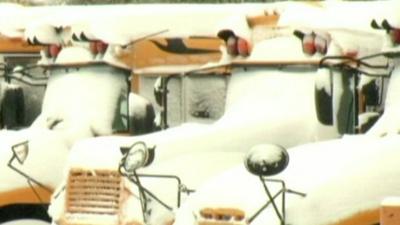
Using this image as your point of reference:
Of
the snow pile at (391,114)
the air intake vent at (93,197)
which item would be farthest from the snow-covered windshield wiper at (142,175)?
the snow pile at (391,114)

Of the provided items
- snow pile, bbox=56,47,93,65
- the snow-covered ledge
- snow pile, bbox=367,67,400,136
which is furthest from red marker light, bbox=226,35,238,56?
the snow-covered ledge

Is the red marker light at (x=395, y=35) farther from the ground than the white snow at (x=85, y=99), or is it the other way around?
the red marker light at (x=395, y=35)

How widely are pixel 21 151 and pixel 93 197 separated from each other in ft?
5.66

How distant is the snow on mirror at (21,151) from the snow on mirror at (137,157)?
8.07 feet

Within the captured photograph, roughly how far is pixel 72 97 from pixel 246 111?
8.23ft

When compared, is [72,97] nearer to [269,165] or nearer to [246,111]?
[246,111]

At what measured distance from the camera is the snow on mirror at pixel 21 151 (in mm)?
13242

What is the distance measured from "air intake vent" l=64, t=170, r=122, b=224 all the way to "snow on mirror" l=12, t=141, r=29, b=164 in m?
1.43

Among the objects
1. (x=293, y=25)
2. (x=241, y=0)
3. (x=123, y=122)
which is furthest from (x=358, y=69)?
(x=241, y=0)

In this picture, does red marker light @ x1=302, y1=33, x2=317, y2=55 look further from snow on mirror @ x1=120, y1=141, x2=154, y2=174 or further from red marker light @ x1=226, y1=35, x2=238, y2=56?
snow on mirror @ x1=120, y1=141, x2=154, y2=174

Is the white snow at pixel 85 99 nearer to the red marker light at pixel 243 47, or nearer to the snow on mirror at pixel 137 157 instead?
the red marker light at pixel 243 47

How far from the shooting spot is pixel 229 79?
41.3 feet

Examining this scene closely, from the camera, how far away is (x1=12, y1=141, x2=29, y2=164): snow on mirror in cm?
1324

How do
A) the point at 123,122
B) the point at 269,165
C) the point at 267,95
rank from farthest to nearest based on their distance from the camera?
1. the point at 123,122
2. the point at 267,95
3. the point at 269,165
